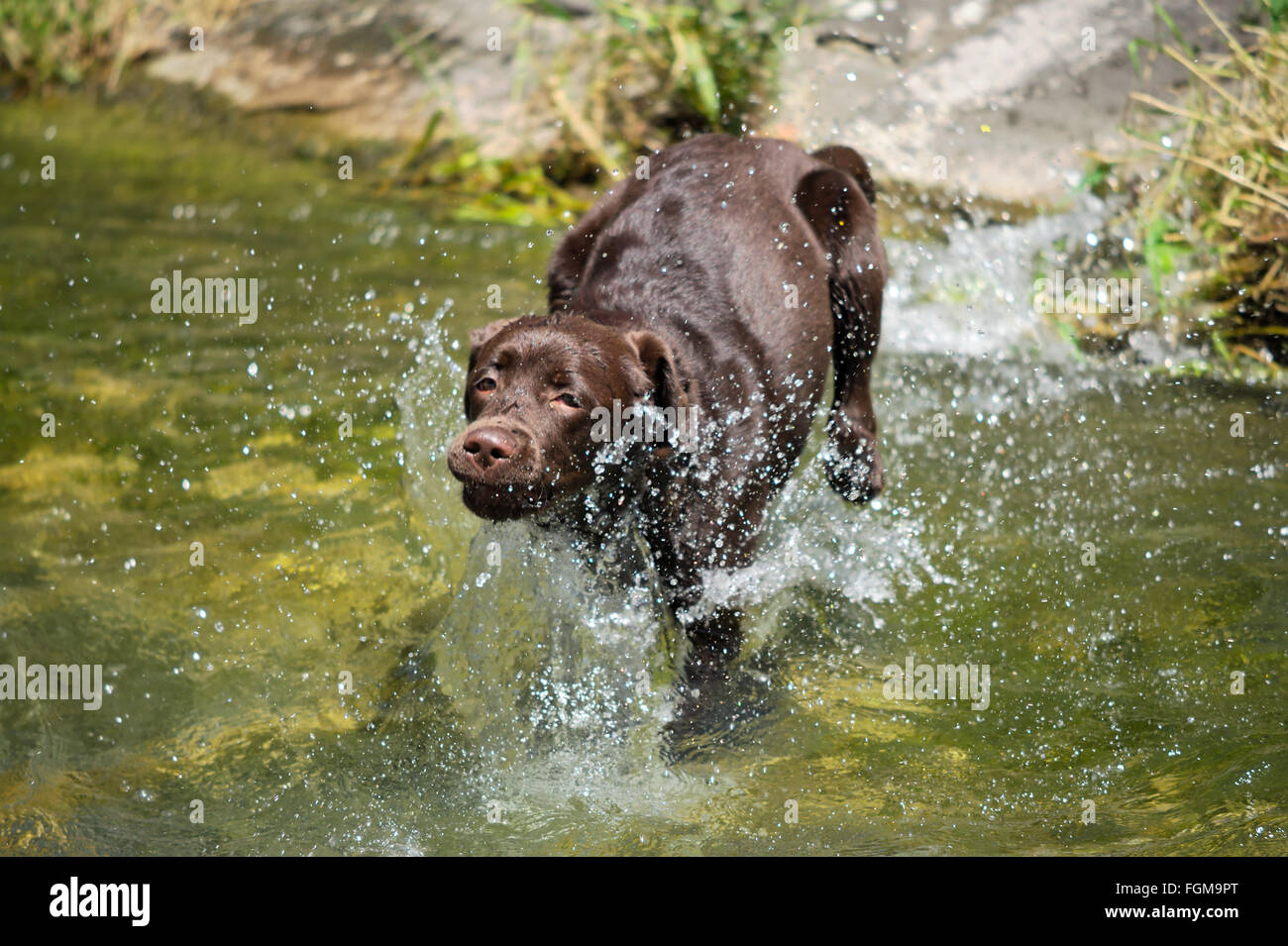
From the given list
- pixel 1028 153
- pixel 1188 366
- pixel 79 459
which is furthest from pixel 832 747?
pixel 1028 153

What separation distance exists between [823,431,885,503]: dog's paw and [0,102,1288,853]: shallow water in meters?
0.18

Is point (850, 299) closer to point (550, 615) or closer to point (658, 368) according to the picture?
point (658, 368)

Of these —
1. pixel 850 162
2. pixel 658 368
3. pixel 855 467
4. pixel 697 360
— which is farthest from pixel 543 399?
pixel 850 162

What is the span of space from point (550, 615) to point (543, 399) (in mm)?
1032

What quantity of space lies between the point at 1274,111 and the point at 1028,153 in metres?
1.60

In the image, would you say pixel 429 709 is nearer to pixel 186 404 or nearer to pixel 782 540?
pixel 782 540

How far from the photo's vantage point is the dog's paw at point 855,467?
5098 mm

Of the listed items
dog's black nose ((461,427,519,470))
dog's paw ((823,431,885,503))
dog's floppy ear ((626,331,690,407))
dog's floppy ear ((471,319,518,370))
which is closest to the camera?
dog's black nose ((461,427,519,470))

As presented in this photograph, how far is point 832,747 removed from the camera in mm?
4027

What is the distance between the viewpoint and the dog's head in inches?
133

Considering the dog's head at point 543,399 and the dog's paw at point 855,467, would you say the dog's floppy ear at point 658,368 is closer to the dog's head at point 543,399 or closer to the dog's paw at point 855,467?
the dog's head at point 543,399

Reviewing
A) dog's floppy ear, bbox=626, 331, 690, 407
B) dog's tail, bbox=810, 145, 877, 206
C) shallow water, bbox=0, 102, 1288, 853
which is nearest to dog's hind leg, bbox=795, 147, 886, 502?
dog's tail, bbox=810, 145, 877, 206

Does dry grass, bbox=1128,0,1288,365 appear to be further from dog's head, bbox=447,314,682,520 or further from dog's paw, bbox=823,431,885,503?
dog's head, bbox=447,314,682,520

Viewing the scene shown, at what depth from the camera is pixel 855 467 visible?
509 centimetres
